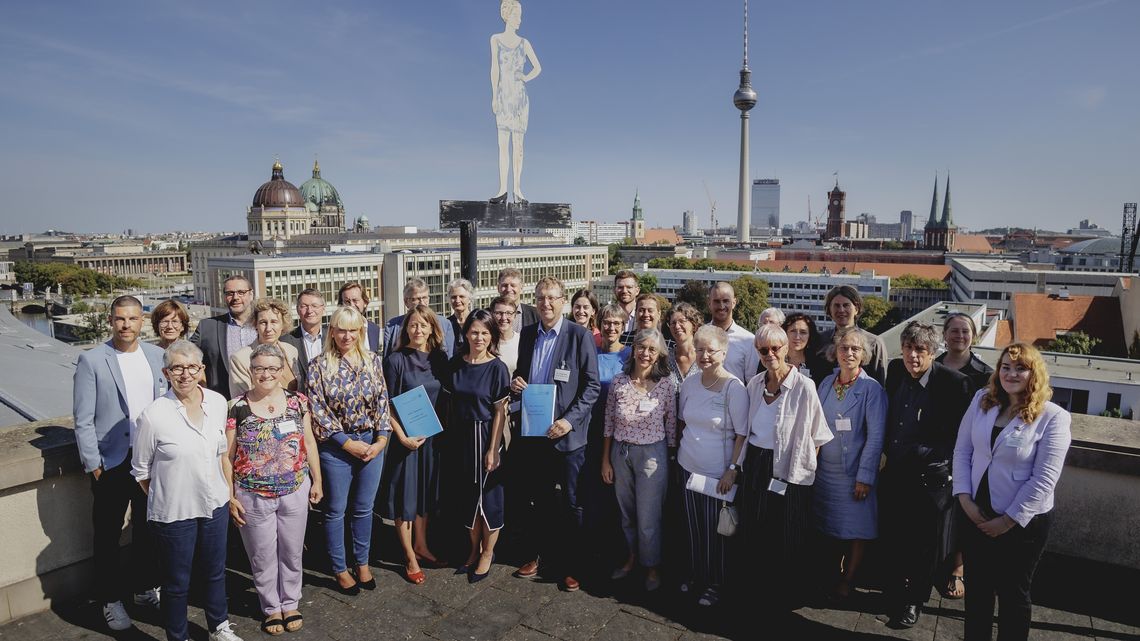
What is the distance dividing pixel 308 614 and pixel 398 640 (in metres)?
0.64

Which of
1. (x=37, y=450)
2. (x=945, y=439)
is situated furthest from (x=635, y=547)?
(x=37, y=450)

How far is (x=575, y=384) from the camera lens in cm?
418

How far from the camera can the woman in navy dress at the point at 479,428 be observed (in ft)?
13.5

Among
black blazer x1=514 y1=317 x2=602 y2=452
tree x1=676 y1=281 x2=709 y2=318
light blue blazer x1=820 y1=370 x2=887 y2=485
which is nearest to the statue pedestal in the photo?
tree x1=676 y1=281 x2=709 y2=318

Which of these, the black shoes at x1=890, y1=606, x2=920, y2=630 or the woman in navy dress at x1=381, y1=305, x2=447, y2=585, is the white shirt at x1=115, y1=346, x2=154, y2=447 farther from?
the black shoes at x1=890, y1=606, x2=920, y2=630

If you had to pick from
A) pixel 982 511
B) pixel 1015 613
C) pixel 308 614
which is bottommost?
pixel 308 614

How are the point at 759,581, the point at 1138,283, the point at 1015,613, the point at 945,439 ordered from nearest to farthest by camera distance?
the point at 1015,613 → the point at 945,439 → the point at 759,581 → the point at 1138,283

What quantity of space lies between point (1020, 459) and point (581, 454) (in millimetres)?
2355

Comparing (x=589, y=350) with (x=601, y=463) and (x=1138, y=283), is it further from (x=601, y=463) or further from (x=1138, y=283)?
(x=1138, y=283)

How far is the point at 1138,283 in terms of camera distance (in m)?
26.4

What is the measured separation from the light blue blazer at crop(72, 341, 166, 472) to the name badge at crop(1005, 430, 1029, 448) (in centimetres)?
447

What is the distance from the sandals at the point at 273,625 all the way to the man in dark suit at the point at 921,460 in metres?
3.28

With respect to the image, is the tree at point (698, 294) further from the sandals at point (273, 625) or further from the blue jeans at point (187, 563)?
the blue jeans at point (187, 563)

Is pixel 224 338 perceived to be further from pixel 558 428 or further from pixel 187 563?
pixel 558 428
